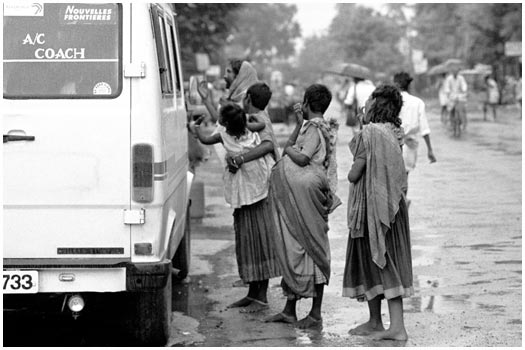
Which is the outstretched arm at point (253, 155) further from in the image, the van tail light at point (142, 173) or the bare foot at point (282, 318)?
the van tail light at point (142, 173)

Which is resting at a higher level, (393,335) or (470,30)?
(470,30)

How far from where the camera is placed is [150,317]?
6762mm

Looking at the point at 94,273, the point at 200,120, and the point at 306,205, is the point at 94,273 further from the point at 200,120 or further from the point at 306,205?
the point at 200,120

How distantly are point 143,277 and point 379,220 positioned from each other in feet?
5.16

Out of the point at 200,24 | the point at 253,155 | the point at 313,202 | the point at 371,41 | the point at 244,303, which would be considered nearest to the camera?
the point at 313,202

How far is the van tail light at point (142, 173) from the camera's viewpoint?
6.18 m

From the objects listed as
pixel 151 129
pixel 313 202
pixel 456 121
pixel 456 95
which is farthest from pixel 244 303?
pixel 456 121

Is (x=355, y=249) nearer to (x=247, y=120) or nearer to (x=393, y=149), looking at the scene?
(x=393, y=149)

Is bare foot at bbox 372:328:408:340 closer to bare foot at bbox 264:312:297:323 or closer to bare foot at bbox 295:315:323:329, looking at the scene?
bare foot at bbox 295:315:323:329

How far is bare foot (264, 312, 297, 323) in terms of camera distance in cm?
765

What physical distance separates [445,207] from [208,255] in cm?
441

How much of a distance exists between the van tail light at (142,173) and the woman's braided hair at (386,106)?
164 cm

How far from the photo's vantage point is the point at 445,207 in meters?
14.1

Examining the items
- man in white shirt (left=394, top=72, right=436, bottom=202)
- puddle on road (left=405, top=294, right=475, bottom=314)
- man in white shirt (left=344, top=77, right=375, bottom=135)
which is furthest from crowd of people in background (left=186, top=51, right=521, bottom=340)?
man in white shirt (left=344, top=77, right=375, bottom=135)
